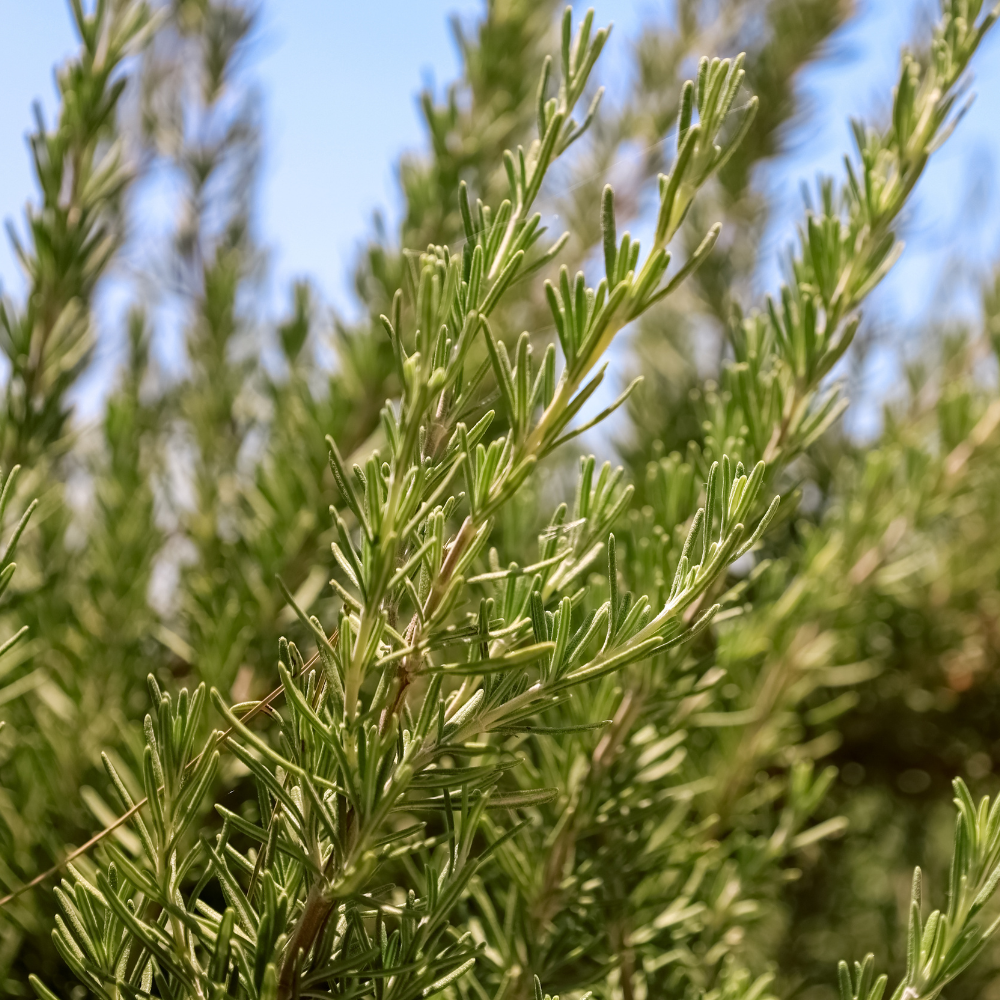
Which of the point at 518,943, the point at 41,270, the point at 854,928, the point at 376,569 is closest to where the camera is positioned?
the point at 376,569

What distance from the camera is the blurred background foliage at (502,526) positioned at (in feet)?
→ 1.34

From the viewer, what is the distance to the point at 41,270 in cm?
42

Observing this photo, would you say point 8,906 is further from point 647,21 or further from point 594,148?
point 647,21

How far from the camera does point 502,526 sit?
38 cm

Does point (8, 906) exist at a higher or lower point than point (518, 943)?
higher

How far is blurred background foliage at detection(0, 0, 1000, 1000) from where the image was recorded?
0.41m

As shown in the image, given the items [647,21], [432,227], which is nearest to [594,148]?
[647,21]

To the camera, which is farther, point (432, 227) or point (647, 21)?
point (647, 21)

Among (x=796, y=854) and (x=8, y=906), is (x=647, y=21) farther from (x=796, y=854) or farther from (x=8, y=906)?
(x=8, y=906)

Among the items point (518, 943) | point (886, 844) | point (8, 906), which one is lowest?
point (886, 844)

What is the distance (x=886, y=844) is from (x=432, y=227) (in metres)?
0.64

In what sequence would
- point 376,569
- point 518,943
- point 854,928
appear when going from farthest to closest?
point 854,928 < point 518,943 < point 376,569

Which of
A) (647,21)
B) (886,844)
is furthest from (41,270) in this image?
(886,844)

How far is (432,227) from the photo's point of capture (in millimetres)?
512
